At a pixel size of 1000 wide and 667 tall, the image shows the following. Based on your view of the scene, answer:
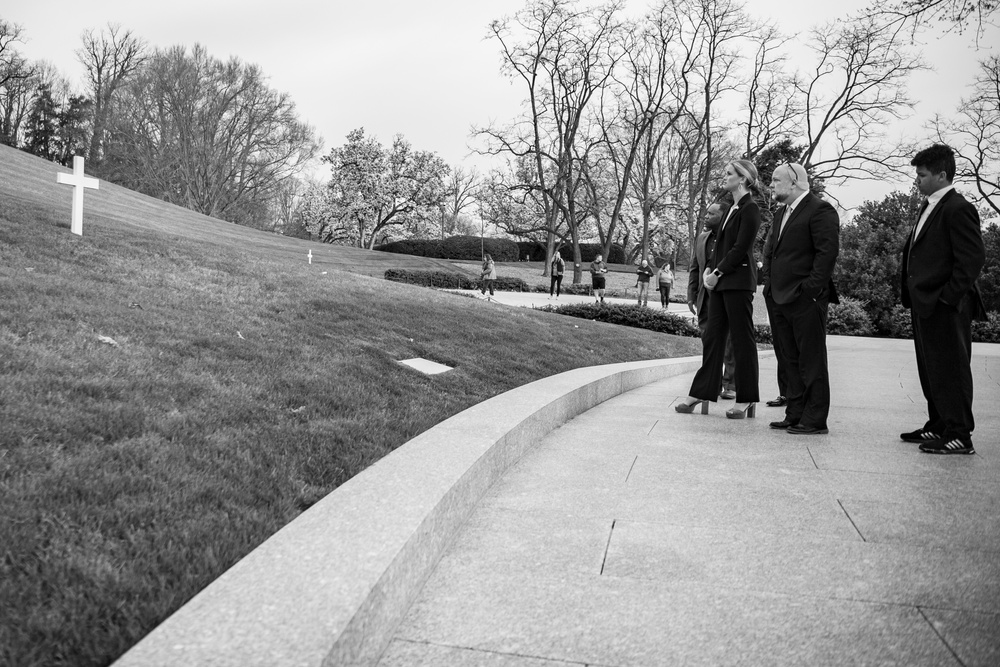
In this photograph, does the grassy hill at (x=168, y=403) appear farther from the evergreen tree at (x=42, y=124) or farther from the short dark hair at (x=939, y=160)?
the evergreen tree at (x=42, y=124)

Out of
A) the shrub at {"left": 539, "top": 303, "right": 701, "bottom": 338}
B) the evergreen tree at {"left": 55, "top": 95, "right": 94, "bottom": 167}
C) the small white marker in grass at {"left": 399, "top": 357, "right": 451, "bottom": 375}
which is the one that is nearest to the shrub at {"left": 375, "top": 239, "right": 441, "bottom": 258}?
the evergreen tree at {"left": 55, "top": 95, "right": 94, "bottom": 167}

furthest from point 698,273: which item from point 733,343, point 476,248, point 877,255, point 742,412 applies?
point 476,248

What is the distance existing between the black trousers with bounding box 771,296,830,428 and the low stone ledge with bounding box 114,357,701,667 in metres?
2.79

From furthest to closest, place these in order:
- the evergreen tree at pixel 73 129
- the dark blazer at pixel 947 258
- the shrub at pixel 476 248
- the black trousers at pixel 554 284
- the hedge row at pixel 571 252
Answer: the hedge row at pixel 571 252 → the shrub at pixel 476 248 → the evergreen tree at pixel 73 129 → the black trousers at pixel 554 284 → the dark blazer at pixel 947 258

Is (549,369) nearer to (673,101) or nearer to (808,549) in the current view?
(808,549)

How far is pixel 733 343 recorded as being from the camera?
6133 mm

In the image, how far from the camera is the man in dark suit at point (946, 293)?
15.8ft

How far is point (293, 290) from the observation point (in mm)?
9125

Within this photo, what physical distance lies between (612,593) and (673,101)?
3593 cm

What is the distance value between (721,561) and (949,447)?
2883mm

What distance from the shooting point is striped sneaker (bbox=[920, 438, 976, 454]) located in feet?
16.1

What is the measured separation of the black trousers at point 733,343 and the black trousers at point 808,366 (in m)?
0.33

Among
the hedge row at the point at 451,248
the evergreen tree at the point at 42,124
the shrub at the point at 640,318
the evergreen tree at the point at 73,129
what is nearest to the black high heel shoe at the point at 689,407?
the shrub at the point at 640,318

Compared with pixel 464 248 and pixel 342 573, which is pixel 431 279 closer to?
pixel 464 248
